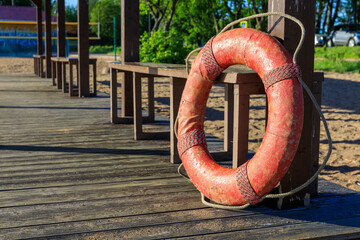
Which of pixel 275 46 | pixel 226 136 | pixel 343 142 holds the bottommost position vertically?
pixel 343 142

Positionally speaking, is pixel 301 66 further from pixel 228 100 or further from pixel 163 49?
pixel 163 49

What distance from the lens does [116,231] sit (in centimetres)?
217

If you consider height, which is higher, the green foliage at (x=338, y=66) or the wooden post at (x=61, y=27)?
the wooden post at (x=61, y=27)

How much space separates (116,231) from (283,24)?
1.35 m

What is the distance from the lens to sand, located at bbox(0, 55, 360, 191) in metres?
4.42

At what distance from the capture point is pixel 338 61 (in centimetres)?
1662

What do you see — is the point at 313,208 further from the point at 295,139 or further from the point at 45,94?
the point at 45,94

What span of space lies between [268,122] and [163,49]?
36.1 feet

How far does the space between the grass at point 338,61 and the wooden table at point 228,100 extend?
38.6 ft

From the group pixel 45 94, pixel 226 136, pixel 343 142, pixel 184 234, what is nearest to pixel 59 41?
pixel 45 94

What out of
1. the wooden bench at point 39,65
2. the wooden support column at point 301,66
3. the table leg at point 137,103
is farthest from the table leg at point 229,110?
the wooden bench at point 39,65

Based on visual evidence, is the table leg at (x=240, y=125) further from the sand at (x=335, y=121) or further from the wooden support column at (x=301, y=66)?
the sand at (x=335, y=121)

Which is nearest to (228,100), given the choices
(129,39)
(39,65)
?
(129,39)

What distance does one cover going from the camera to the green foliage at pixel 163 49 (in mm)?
12828
